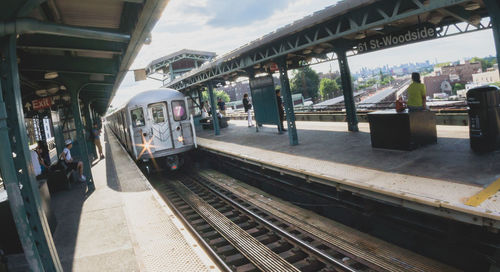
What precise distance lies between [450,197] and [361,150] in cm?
395

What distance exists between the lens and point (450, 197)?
4965mm

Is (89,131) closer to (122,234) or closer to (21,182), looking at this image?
(122,234)

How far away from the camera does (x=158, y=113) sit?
12.4m

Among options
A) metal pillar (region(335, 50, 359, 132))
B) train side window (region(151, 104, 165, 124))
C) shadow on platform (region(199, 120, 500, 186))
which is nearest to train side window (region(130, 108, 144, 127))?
train side window (region(151, 104, 165, 124))

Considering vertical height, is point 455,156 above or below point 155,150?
below

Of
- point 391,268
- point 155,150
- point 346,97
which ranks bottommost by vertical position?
point 391,268

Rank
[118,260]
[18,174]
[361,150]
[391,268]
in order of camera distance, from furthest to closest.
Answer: [361,150]
[391,268]
[118,260]
[18,174]

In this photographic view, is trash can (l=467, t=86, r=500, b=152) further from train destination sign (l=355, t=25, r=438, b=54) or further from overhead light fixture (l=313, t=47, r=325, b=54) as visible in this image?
overhead light fixture (l=313, t=47, r=325, b=54)

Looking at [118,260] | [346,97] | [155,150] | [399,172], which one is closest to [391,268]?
[399,172]

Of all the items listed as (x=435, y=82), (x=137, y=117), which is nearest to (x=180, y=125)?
(x=137, y=117)

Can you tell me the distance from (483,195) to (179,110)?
1011 cm

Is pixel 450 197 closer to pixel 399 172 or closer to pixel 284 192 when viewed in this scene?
pixel 399 172

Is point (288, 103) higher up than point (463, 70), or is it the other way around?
point (463, 70)

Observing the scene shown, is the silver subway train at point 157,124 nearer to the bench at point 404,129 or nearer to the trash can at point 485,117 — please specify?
the bench at point 404,129
